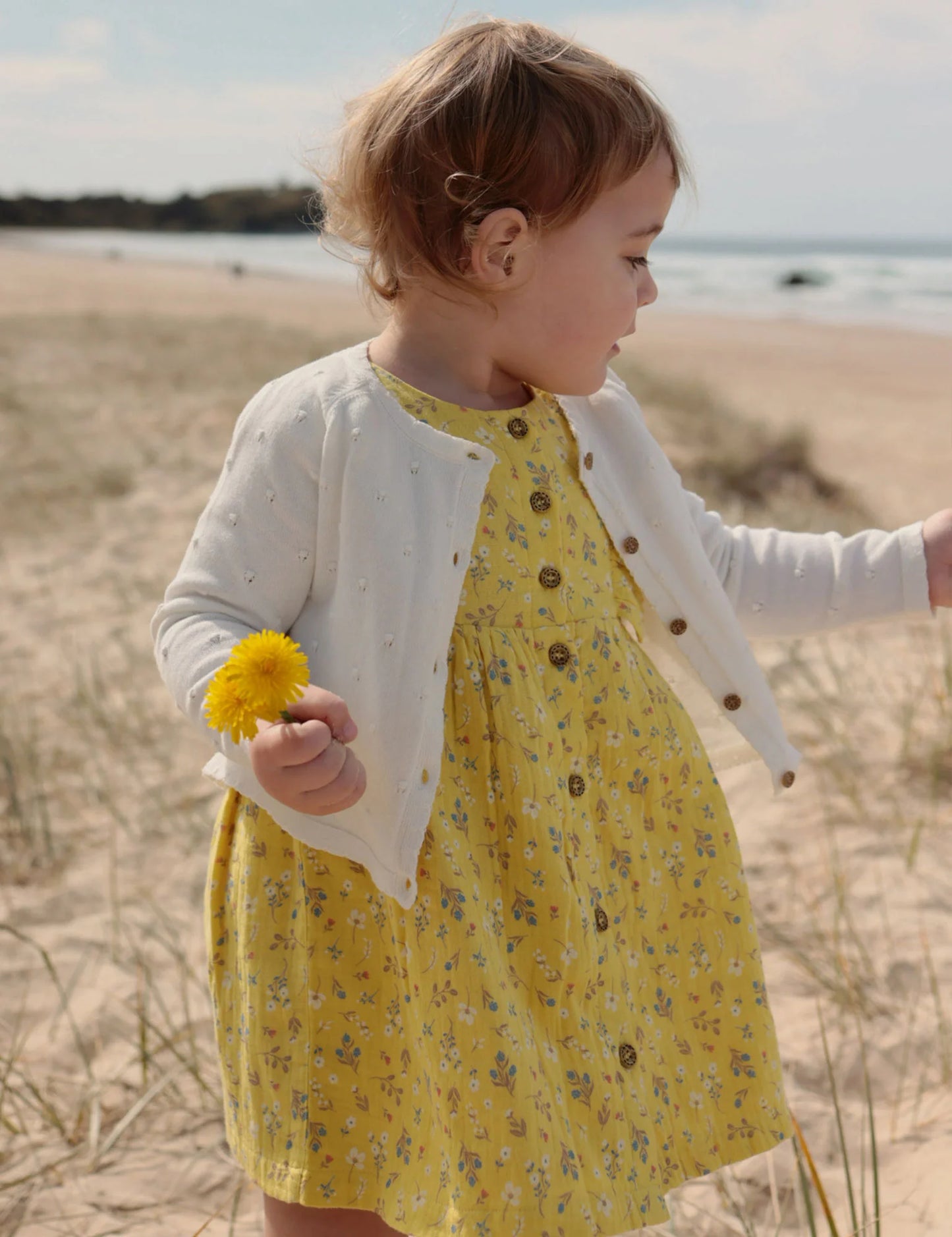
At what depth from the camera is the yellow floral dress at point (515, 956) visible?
1.34 metres

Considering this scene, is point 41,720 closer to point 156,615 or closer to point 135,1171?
point 135,1171

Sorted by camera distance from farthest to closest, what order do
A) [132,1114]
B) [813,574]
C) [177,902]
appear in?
[177,902], [132,1114], [813,574]

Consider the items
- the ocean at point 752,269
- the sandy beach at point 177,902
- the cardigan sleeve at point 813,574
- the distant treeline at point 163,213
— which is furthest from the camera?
the distant treeline at point 163,213

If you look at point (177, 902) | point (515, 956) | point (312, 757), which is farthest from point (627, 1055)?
point (177, 902)

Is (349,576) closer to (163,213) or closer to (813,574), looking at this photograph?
(813,574)

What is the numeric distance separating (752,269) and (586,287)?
3744cm

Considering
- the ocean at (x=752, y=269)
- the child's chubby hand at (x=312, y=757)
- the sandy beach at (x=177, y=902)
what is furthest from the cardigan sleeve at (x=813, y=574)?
the ocean at (x=752, y=269)

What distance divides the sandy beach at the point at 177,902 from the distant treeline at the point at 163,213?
53.8 meters

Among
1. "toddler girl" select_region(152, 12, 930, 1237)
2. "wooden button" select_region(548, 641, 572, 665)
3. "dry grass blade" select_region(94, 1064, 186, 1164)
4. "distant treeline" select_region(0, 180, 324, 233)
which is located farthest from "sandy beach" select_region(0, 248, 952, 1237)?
"distant treeline" select_region(0, 180, 324, 233)

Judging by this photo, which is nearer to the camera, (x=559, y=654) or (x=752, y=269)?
(x=559, y=654)

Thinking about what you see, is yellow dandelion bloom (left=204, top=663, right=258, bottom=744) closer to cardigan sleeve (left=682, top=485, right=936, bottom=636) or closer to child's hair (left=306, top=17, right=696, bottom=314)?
child's hair (left=306, top=17, right=696, bottom=314)

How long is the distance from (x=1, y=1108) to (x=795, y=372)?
14.1 m

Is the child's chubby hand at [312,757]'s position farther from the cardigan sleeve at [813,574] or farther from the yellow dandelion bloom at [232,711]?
the cardigan sleeve at [813,574]

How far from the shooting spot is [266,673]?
1.11 meters
